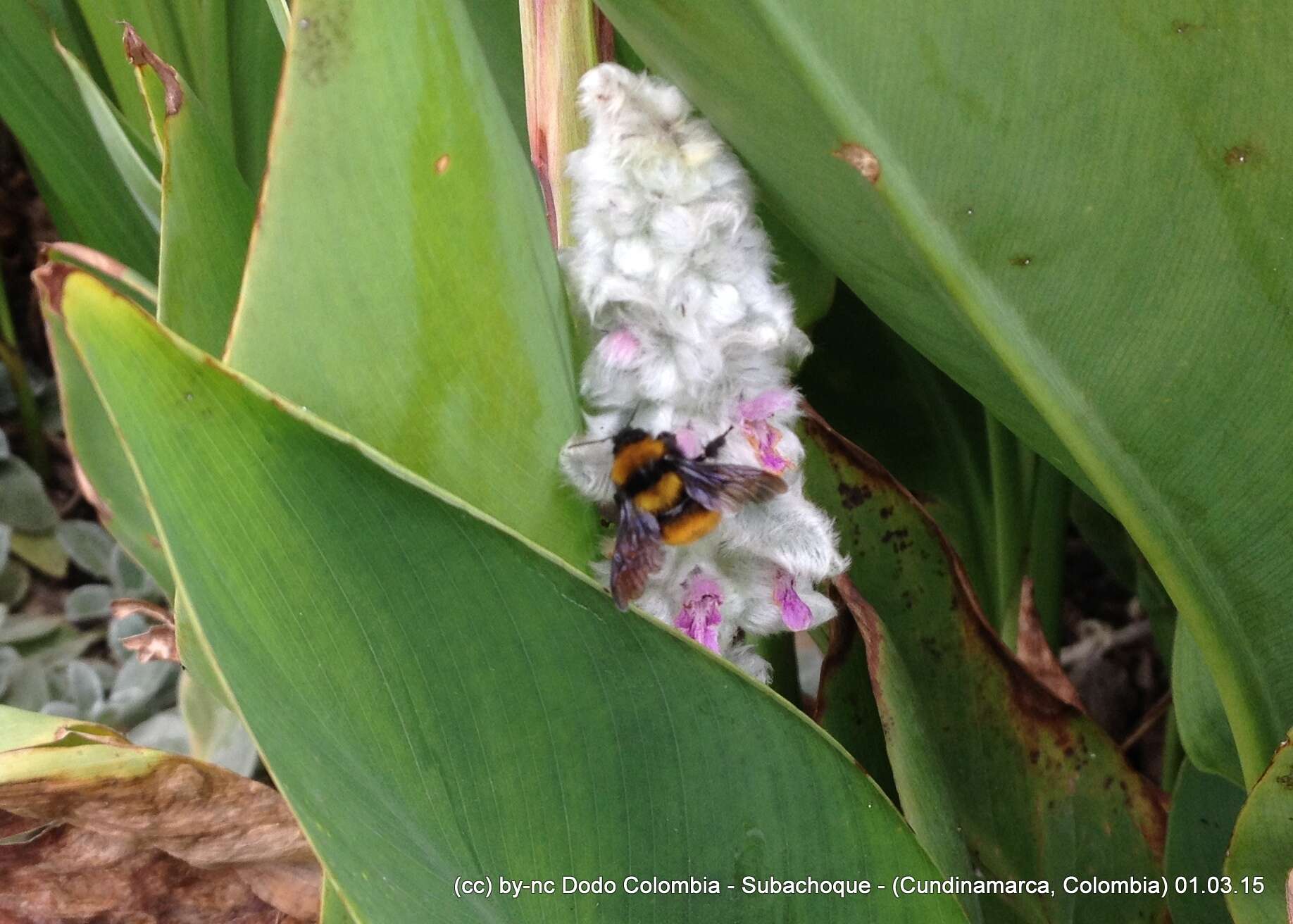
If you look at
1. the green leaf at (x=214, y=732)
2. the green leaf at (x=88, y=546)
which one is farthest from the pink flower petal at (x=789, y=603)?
the green leaf at (x=88, y=546)

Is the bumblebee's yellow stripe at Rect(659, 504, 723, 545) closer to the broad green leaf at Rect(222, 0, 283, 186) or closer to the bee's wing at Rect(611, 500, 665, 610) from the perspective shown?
the bee's wing at Rect(611, 500, 665, 610)

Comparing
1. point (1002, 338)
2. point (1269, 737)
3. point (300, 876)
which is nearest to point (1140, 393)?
point (1002, 338)

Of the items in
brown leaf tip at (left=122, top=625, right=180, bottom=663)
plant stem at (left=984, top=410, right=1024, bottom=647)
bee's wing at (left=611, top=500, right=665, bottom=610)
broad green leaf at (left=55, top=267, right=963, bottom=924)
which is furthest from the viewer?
plant stem at (left=984, top=410, right=1024, bottom=647)

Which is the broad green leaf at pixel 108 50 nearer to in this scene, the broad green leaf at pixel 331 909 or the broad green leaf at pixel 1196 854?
the broad green leaf at pixel 331 909

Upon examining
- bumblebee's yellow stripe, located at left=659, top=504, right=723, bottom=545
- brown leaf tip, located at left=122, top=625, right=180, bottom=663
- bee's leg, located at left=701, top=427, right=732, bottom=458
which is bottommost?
brown leaf tip, located at left=122, top=625, right=180, bottom=663

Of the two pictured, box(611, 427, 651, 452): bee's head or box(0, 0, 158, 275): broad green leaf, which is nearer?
box(611, 427, 651, 452): bee's head

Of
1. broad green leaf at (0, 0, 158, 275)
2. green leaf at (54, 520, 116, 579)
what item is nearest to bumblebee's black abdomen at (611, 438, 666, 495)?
broad green leaf at (0, 0, 158, 275)

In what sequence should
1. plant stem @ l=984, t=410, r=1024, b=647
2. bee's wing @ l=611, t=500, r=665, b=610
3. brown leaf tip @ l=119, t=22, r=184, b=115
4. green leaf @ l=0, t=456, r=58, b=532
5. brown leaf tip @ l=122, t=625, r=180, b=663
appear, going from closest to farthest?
bee's wing @ l=611, t=500, r=665, b=610 → brown leaf tip @ l=119, t=22, r=184, b=115 → brown leaf tip @ l=122, t=625, r=180, b=663 → plant stem @ l=984, t=410, r=1024, b=647 → green leaf @ l=0, t=456, r=58, b=532
